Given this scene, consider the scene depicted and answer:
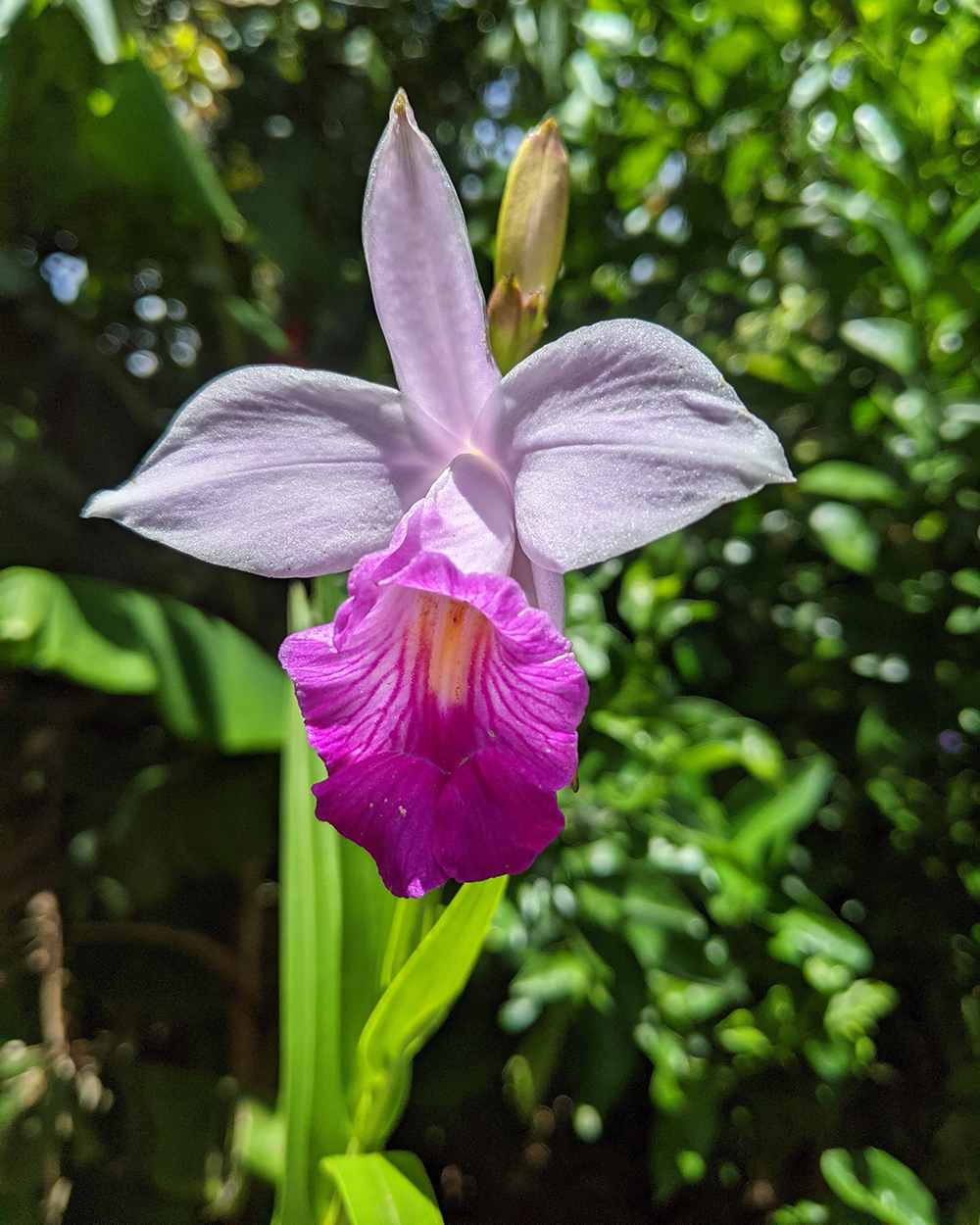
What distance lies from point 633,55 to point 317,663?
0.97 m

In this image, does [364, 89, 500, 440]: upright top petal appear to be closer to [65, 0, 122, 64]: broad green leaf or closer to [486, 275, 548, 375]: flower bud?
[486, 275, 548, 375]: flower bud

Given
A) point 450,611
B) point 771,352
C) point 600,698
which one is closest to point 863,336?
point 771,352

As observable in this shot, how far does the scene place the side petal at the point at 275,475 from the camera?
0.56 metres

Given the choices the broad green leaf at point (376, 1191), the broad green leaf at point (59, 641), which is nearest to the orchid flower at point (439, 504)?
the broad green leaf at point (376, 1191)

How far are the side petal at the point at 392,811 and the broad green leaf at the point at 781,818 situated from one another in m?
0.48

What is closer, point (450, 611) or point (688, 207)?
point (450, 611)

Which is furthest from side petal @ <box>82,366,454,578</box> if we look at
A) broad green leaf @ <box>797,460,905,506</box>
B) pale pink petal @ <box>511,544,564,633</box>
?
broad green leaf @ <box>797,460,905,506</box>

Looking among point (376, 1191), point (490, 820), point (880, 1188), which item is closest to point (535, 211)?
point (490, 820)

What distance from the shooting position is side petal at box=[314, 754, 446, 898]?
1.73ft

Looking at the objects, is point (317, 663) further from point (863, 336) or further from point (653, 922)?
point (863, 336)

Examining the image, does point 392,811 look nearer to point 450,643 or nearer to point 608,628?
point 450,643

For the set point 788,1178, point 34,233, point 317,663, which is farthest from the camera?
point 34,233

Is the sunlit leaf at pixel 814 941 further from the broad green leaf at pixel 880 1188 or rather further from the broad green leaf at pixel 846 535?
the broad green leaf at pixel 846 535

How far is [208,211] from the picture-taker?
1.13 m
